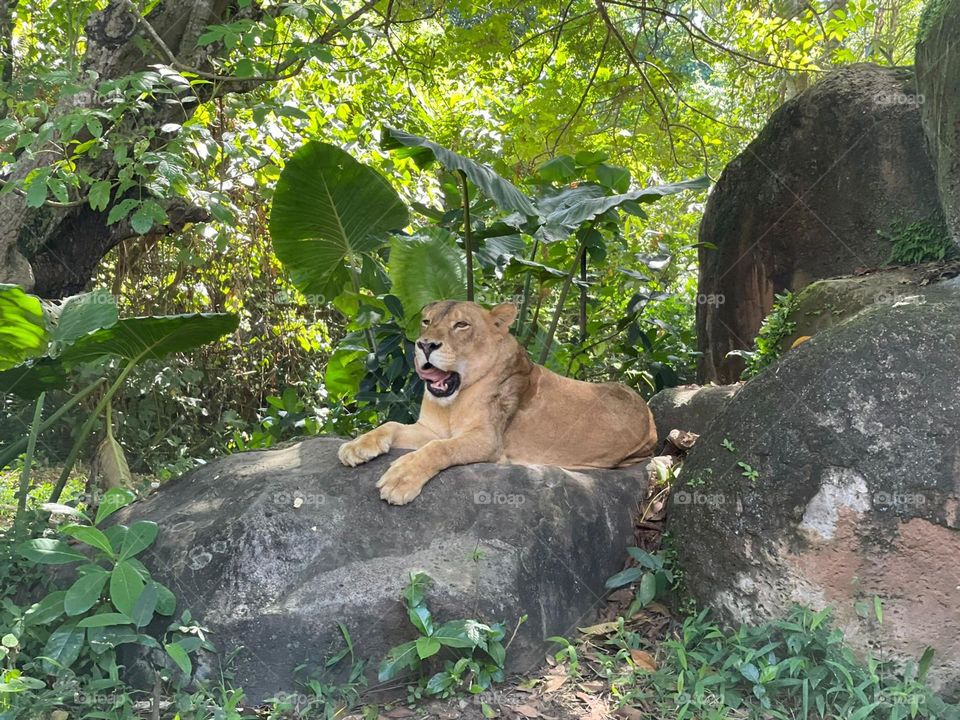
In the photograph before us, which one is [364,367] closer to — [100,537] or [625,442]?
[625,442]

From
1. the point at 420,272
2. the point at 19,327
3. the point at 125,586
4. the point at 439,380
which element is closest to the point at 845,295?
the point at 439,380

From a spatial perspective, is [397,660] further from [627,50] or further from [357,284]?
[627,50]

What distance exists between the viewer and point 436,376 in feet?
18.1

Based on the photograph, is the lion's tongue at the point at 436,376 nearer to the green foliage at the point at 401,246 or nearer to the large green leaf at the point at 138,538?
the green foliage at the point at 401,246

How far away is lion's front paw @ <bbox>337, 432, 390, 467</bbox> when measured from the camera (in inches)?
198

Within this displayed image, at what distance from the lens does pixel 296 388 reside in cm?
1056

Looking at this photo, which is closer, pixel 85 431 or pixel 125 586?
pixel 125 586

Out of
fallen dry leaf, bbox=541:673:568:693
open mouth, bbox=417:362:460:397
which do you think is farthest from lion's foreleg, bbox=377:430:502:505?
fallen dry leaf, bbox=541:673:568:693

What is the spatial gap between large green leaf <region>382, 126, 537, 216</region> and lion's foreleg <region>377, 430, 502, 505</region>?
1.62 meters

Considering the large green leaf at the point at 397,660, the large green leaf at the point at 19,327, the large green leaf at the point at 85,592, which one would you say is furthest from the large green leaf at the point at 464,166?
the large green leaf at the point at 85,592

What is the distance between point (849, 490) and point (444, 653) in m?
1.98

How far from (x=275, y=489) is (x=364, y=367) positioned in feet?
9.29

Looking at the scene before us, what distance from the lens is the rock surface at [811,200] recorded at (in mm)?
7480

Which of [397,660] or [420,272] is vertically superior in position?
[420,272]
